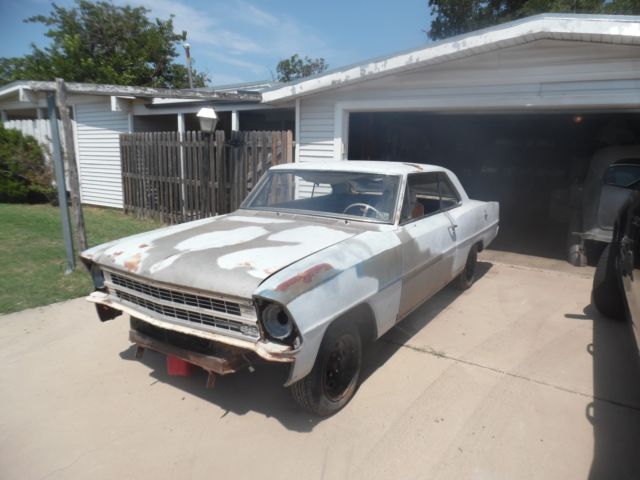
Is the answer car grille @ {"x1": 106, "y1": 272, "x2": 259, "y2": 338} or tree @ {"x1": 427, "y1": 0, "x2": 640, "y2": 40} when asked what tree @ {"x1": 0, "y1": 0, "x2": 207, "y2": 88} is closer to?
tree @ {"x1": 427, "y1": 0, "x2": 640, "y2": 40}

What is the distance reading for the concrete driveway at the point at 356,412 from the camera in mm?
2408

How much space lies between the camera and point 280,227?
3.43 metres

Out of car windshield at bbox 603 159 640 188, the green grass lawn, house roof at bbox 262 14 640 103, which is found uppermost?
house roof at bbox 262 14 640 103

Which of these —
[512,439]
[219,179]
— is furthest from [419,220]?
[219,179]

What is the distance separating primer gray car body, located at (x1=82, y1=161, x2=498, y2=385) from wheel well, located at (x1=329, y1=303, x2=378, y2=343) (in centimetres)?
4

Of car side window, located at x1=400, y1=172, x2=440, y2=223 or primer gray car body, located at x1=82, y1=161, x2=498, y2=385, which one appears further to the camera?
car side window, located at x1=400, y1=172, x2=440, y2=223

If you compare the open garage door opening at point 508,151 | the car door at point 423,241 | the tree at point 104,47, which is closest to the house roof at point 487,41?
the car door at point 423,241

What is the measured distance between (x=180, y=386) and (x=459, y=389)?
2.13 metres

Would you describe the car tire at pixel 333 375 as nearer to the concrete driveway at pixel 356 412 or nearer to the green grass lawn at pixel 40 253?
the concrete driveway at pixel 356 412

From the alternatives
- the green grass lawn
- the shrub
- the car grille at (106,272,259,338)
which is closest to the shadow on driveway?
the car grille at (106,272,259,338)

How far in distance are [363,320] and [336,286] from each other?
534mm

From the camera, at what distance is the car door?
342 cm

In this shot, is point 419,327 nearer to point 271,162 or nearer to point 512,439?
point 512,439

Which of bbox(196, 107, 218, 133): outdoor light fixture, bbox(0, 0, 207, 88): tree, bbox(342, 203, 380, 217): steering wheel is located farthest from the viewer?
bbox(0, 0, 207, 88): tree
